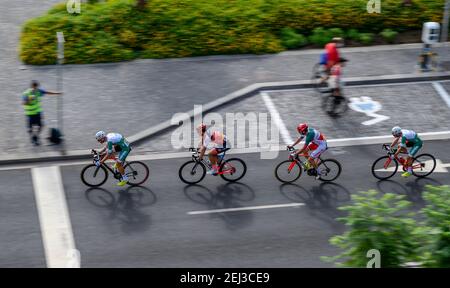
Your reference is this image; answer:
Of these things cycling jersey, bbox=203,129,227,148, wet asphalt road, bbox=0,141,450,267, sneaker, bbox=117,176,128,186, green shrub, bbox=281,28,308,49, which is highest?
green shrub, bbox=281,28,308,49

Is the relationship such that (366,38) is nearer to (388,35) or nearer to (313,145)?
(388,35)

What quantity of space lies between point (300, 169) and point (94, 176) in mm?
5053

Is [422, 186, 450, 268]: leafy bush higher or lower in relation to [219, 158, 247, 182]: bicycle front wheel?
lower

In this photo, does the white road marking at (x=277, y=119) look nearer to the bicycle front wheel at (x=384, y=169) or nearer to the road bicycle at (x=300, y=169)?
the road bicycle at (x=300, y=169)

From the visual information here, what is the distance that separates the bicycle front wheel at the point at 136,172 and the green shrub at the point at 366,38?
34.0 ft

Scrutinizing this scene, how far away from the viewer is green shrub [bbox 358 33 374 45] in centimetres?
2712

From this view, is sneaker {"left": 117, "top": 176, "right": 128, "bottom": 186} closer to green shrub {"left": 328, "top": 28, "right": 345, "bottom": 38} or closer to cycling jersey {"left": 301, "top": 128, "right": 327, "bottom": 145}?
cycling jersey {"left": 301, "top": 128, "right": 327, "bottom": 145}

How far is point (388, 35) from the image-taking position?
89.3 ft

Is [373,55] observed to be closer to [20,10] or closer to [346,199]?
[346,199]

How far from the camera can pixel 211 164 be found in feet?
→ 66.1

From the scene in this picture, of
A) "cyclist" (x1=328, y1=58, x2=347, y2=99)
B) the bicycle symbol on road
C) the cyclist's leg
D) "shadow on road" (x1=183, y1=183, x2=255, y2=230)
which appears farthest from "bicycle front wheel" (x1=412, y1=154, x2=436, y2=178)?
"shadow on road" (x1=183, y1=183, x2=255, y2=230)

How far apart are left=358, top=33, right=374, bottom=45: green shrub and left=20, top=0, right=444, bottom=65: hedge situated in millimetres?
345

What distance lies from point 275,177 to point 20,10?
1271 centimetres

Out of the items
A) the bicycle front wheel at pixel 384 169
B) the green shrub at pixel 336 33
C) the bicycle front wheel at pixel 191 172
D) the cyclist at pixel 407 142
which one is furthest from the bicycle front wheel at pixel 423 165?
the green shrub at pixel 336 33
